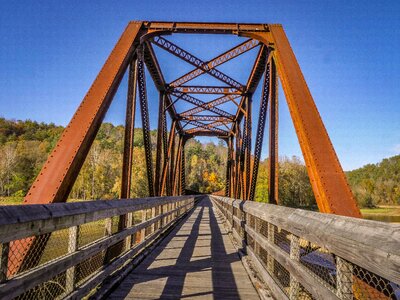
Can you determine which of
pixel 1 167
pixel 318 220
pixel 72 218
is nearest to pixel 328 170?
pixel 318 220

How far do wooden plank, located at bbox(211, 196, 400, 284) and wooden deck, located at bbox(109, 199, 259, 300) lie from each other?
1776mm

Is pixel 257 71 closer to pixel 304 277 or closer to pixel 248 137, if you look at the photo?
pixel 248 137

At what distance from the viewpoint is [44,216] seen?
205 cm

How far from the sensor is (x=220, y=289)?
363 cm

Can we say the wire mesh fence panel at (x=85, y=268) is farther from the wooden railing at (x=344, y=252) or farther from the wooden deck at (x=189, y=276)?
the wooden railing at (x=344, y=252)

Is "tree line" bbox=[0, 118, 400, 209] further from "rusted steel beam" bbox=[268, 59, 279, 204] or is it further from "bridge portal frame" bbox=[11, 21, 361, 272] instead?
"rusted steel beam" bbox=[268, 59, 279, 204]

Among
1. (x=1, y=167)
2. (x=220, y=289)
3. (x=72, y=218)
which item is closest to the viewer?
(x=72, y=218)

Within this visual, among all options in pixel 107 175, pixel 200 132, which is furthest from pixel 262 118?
pixel 107 175

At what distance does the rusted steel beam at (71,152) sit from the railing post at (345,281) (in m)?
3.24

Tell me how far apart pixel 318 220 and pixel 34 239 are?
3.14m

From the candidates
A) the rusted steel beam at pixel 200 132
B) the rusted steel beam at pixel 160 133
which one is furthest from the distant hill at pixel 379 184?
→ the rusted steel beam at pixel 160 133

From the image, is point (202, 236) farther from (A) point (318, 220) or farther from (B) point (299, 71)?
(A) point (318, 220)

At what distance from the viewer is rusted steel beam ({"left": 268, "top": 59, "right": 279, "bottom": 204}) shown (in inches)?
285

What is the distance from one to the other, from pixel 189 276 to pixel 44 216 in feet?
8.85
